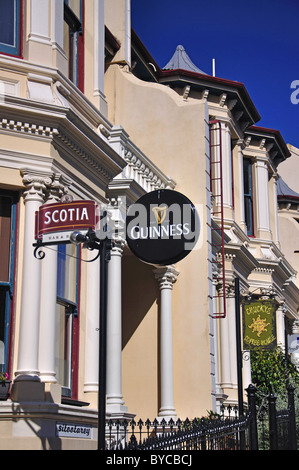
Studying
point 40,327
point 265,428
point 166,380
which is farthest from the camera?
A: point 166,380

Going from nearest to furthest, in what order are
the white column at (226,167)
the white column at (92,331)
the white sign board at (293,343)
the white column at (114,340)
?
the white column at (92,331) → the white column at (114,340) → the white column at (226,167) → the white sign board at (293,343)

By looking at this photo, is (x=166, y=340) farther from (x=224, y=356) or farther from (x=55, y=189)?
(x=55, y=189)

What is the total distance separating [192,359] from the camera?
64.0ft

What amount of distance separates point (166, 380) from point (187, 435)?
7.80 metres

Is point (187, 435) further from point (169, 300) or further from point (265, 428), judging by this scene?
point (169, 300)

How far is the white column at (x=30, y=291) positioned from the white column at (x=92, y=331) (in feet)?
6.49

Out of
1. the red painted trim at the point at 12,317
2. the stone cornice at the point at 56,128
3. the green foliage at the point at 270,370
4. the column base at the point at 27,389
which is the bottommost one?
the column base at the point at 27,389

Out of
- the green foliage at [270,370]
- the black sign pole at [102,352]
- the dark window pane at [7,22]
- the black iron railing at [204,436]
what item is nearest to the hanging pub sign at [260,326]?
the green foliage at [270,370]

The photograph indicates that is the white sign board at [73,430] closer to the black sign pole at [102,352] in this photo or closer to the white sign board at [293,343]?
the black sign pole at [102,352]

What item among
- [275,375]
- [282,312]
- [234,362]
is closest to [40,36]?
[234,362]

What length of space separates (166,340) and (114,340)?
113 inches

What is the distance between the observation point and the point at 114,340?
16562mm

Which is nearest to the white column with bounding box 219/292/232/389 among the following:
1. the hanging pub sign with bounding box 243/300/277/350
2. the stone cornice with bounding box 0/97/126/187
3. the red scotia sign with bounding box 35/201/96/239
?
the hanging pub sign with bounding box 243/300/277/350

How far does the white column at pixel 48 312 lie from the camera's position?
1280 centimetres
